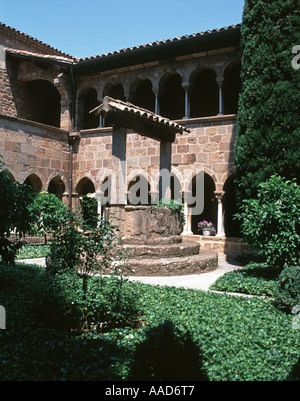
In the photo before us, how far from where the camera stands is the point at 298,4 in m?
7.57

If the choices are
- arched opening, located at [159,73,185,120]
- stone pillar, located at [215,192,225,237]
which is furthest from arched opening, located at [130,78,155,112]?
stone pillar, located at [215,192,225,237]

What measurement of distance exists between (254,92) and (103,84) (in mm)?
5833

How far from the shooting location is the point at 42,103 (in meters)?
13.8

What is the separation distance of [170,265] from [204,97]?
798 cm

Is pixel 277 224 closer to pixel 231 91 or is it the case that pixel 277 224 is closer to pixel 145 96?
pixel 231 91

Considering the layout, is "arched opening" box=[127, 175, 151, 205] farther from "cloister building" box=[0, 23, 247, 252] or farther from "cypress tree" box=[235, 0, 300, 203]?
"cypress tree" box=[235, 0, 300, 203]

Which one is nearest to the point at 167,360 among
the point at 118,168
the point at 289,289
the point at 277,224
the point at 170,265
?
the point at 289,289

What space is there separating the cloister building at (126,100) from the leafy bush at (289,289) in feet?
16.7

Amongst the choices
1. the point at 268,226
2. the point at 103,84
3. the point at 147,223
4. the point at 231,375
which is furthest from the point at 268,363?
the point at 103,84

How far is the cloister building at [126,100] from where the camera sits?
10125 mm

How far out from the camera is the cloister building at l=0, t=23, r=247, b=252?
399 inches

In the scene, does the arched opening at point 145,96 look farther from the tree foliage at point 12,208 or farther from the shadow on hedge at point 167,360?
the shadow on hedge at point 167,360

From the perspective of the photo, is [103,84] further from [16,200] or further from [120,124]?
[16,200]

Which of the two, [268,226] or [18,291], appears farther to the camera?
[268,226]
